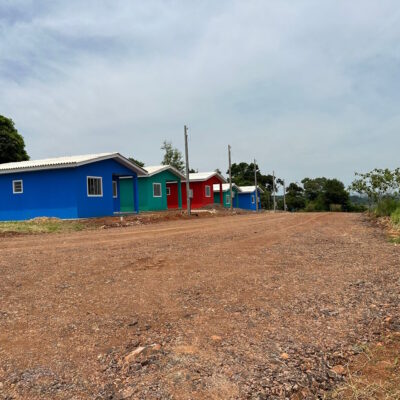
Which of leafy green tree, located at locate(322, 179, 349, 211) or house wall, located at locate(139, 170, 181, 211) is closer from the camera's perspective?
house wall, located at locate(139, 170, 181, 211)

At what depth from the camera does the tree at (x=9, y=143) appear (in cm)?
3369

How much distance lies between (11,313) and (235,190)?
4164cm

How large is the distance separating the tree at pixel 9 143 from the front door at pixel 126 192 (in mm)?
12526

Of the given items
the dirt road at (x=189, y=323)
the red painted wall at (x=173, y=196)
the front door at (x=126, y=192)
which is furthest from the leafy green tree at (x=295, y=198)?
the dirt road at (x=189, y=323)

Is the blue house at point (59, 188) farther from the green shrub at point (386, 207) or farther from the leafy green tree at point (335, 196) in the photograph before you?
the leafy green tree at point (335, 196)

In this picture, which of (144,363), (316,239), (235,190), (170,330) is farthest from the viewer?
(235,190)

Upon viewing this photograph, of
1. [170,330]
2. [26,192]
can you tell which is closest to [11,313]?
[170,330]

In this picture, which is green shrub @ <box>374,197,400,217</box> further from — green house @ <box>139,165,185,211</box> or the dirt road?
green house @ <box>139,165,185,211</box>

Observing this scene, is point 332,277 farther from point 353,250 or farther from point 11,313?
point 11,313

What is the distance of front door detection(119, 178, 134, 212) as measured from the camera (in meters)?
27.7

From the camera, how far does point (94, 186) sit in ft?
66.4

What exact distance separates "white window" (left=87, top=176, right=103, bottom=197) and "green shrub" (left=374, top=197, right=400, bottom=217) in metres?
13.1

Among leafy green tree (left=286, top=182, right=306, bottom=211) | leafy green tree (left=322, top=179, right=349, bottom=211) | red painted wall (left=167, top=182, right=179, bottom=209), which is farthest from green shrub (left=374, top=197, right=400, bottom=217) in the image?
leafy green tree (left=286, top=182, right=306, bottom=211)

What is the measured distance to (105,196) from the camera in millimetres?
20906
